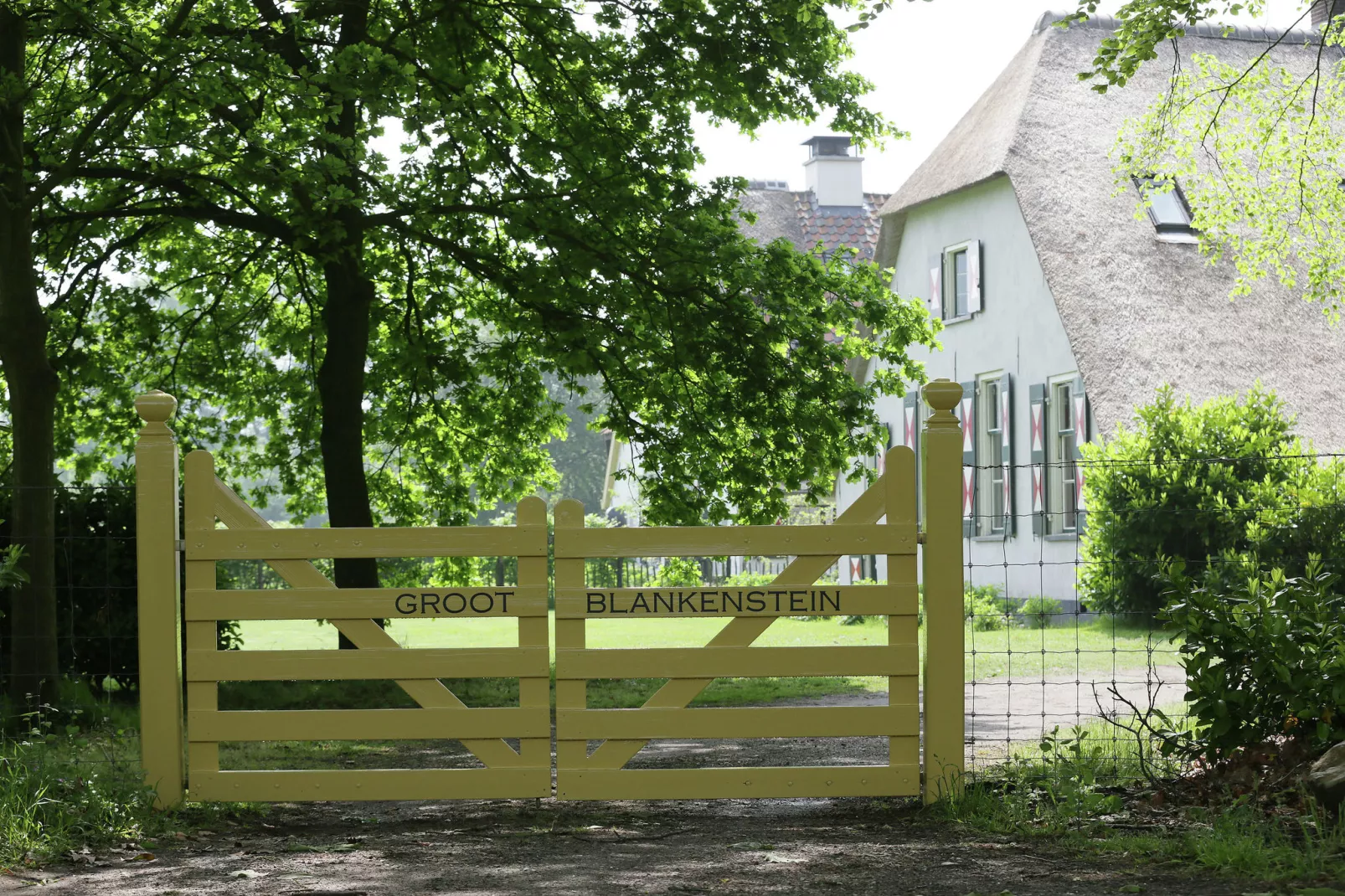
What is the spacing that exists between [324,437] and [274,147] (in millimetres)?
3512

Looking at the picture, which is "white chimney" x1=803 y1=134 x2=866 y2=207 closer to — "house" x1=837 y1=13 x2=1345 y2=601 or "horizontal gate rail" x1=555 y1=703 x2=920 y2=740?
"house" x1=837 y1=13 x2=1345 y2=601

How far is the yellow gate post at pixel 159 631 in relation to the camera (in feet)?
20.3

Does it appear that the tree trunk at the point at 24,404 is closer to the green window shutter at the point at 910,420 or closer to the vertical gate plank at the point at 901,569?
the vertical gate plank at the point at 901,569

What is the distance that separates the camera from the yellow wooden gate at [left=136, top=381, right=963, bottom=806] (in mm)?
6098

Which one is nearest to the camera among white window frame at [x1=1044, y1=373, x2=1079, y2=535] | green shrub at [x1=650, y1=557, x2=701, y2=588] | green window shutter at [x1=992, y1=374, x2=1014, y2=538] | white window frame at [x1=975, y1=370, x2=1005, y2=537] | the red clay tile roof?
green shrub at [x1=650, y1=557, x2=701, y2=588]

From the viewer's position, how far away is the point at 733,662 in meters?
6.12

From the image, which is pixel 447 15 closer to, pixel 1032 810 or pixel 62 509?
pixel 62 509

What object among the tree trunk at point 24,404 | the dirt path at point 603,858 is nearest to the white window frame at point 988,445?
the tree trunk at point 24,404

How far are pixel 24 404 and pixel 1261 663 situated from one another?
7878 millimetres

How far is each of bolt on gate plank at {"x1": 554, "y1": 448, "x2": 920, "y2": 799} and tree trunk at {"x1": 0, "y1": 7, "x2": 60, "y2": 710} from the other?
4201 millimetres

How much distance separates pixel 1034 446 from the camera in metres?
21.9

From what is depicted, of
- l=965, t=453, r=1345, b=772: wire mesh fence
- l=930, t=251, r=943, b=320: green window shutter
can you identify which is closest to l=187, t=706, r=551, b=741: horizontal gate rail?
l=965, t=453, r=1345, b=772: wire mesh fence

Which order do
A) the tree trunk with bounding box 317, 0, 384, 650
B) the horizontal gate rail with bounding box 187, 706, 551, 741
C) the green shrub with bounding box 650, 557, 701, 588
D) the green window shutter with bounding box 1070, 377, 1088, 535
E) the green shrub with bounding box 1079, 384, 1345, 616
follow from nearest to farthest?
1. the horizontal gate rail with bounding box 187, 706, 551, 741
2. the tree trunk with bounding box 317, 0, 384, 650
3. the green shrub with bounding box 650, 557, 701, 588
4. the green shrub with bounding box 1079, 384, 1345, 616
5. the green window shutter with bounding box 1070, 377, 1088, 535

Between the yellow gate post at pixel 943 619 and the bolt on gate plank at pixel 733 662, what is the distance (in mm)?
78
